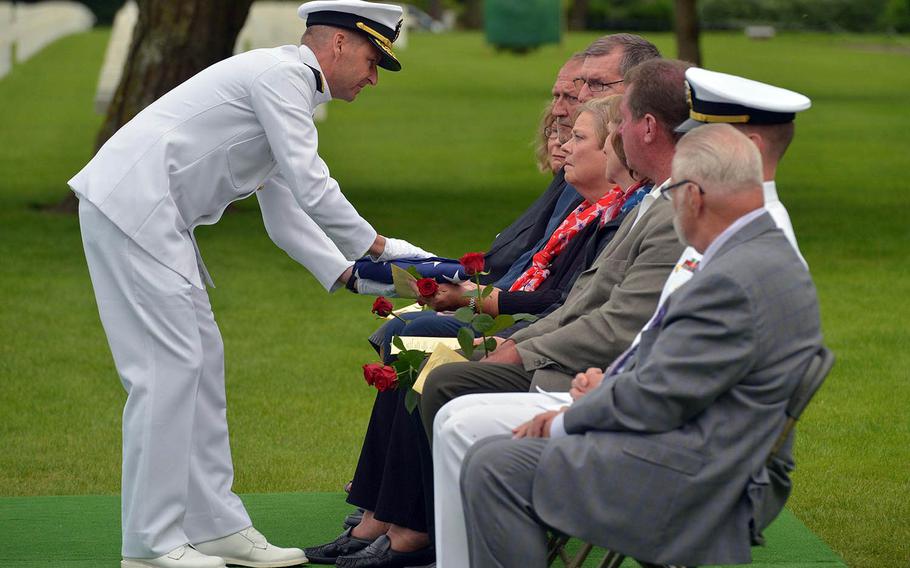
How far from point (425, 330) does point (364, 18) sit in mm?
1138

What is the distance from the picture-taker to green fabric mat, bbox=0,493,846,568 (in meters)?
5.51

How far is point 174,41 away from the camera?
1505cm

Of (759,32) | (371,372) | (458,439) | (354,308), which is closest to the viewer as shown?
(458,439)

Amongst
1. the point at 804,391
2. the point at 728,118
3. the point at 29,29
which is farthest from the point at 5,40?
the point at 804,391

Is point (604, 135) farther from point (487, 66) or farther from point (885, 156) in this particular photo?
point (487, 66)

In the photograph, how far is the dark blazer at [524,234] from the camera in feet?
20.5

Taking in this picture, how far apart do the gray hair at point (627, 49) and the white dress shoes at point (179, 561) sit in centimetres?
247

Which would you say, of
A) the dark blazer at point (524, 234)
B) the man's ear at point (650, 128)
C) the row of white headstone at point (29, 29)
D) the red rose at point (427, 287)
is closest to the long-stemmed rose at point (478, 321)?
the red rose at point (427, 287)

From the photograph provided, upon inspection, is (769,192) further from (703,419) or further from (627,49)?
(627,49)

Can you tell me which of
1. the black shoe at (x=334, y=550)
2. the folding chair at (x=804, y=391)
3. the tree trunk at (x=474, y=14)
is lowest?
the tree trunk at (x=474, y=14)

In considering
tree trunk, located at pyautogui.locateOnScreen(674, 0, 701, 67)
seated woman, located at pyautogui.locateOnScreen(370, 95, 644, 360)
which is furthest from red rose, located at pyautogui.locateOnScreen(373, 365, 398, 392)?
tree trunk, located at pyautogui.locateOnScreen(674, 0, 701, 67)

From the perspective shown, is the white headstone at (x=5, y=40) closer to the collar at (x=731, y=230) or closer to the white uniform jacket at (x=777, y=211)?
the white uniform jacket at (x=777, y=211)

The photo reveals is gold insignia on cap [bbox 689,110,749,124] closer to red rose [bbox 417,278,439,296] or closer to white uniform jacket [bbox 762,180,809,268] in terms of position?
white uniform jacket [bbox 762,180,809,268]

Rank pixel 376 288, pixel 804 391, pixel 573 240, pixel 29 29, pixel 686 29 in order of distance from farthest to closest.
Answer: pixel 29 29 → pixel 686 29 → pixel 376 288 → pixel 573 240 → pixel 804 391
